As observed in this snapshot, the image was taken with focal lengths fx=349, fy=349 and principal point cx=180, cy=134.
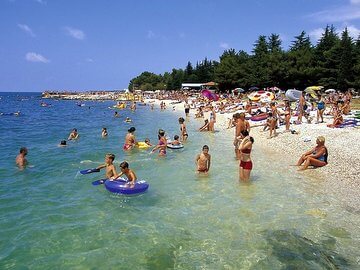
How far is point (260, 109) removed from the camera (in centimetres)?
2669

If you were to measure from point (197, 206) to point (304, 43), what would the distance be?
172ft

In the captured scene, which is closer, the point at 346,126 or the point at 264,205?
the point at 264,205

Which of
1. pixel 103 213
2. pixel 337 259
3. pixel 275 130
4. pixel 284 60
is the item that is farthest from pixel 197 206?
pixel 284 60

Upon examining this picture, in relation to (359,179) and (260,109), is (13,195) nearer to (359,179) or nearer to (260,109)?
(359,179)

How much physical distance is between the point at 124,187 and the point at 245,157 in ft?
11.1

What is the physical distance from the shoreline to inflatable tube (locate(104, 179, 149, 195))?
189 inches

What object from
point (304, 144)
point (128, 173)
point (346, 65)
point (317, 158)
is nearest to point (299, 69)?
point (346, 65)

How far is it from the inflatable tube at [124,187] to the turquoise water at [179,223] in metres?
0.18

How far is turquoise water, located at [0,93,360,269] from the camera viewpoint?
5.78 metres

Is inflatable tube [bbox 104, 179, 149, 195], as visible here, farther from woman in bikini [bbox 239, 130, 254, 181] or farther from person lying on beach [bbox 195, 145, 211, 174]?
woman in bikini [bbox 239, 130, 254, 181]

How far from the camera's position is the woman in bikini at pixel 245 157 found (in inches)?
363

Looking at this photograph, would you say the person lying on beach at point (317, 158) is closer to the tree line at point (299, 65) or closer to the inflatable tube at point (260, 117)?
the inflatable tube at point (260, 117)

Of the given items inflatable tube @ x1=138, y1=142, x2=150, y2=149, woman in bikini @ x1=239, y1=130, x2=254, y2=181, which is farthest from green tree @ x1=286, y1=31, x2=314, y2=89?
woman in bikini @ x1=239, y1=130, x2=254, y2=181

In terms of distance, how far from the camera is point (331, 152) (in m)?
13.0
